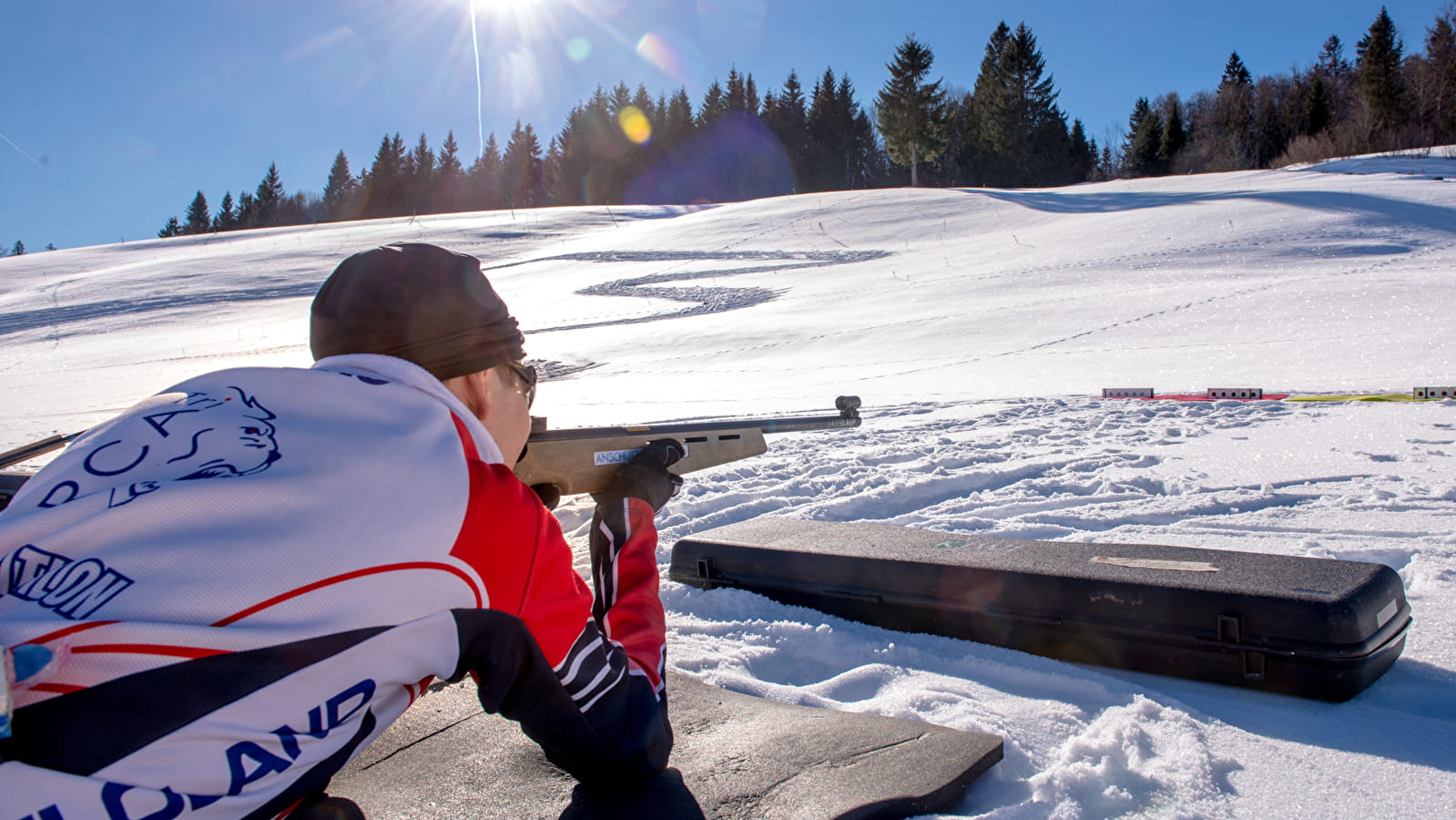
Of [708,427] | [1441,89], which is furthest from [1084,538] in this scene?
[1441,89]

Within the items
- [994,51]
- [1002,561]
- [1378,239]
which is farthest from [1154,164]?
[1002,561]

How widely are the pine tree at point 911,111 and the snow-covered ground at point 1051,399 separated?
906 inches

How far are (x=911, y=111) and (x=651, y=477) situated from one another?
4777 centimetres

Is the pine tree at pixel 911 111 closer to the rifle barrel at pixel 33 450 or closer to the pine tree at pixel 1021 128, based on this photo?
the pine tree at pixel 1021 128

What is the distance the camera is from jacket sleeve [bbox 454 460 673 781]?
1.10 meters

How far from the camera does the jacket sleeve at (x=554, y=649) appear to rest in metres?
1.10

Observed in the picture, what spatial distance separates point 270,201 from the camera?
6066cm

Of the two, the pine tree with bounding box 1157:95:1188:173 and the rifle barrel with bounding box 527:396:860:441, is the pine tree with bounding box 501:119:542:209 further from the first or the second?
the rifle barrel with bounding box 527:396:860:441

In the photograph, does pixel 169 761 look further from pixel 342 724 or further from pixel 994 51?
pixel 994 51

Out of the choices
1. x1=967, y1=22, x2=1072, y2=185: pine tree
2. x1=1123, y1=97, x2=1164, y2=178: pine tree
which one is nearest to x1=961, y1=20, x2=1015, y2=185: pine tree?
x1=967, y1=22, x2=1072, y2=185: pine tree

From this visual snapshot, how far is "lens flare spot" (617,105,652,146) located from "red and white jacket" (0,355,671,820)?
2328 inches

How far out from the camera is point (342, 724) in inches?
39.0

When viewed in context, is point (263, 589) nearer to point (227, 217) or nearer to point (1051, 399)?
point (1051, 399)

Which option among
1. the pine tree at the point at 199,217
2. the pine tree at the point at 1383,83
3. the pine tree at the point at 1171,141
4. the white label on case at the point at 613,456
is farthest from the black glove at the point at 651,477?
the pine tree at the point at 199,217
